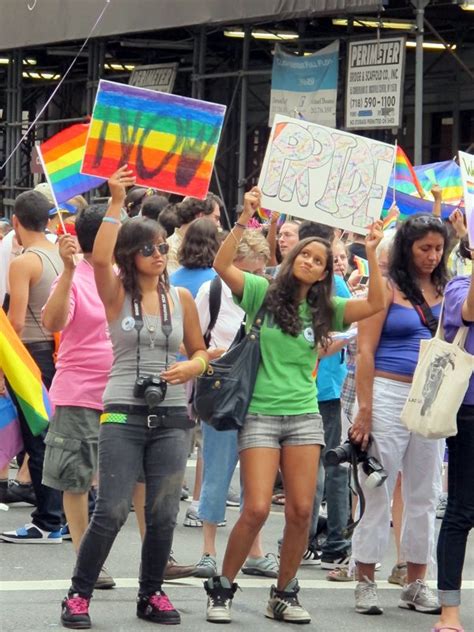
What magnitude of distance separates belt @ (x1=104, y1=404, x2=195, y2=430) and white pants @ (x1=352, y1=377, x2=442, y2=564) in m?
1.03

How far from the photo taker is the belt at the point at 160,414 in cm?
592

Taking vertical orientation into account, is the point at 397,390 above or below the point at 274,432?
above

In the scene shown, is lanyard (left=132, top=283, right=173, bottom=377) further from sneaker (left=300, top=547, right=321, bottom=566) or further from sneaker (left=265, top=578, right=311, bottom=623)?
sneaker (left=300, top=547, right=321, bottom=566)

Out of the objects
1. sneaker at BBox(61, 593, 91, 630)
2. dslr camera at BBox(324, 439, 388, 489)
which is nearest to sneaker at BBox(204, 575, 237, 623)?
sneaker at BBox(61, 593, 91, 630)

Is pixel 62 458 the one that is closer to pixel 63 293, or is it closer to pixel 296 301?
pixel 63 293

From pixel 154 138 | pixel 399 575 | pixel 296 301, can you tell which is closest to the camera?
pixel 296 301

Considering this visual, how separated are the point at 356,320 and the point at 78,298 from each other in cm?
135

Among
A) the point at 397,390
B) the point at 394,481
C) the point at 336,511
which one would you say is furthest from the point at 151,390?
the point at 336,511

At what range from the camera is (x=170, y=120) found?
23.5 ft

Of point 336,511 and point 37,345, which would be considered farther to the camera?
point 37,345

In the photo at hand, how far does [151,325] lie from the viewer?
237 inches

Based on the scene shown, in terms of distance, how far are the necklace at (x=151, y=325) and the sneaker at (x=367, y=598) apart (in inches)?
62.7

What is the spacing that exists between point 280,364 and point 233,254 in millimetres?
532

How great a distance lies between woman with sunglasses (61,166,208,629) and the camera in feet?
19.3
